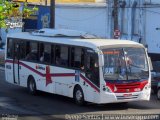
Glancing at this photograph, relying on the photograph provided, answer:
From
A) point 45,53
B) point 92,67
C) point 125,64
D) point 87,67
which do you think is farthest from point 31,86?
point 125,64

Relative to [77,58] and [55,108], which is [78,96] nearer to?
[55,108]

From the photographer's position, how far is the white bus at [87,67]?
18.3m

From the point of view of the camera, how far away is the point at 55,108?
18891 millimetres

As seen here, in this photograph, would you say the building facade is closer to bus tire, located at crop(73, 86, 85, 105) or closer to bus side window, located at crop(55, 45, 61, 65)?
bus side window, located at crop(55, 45, 61, 65)

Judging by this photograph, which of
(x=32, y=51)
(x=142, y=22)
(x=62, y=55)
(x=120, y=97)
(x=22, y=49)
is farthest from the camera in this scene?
(x=142, y=22)

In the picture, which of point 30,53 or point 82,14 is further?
point 82,14

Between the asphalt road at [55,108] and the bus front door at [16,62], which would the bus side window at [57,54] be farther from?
the bus front door at [16,62]

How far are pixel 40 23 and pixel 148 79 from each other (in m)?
33.1

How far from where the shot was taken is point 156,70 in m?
24.2

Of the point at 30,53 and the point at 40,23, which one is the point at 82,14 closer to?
the point at 40,23

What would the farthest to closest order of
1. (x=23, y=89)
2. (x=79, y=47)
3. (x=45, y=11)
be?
(x=45, y=11), (x=23, y=89), (x=79, y=47)

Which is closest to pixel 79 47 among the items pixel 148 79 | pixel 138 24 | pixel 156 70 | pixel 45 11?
pixel 148 79

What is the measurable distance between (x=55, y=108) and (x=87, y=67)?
1895 mm

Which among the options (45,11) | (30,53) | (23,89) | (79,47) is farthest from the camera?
(45,11)
